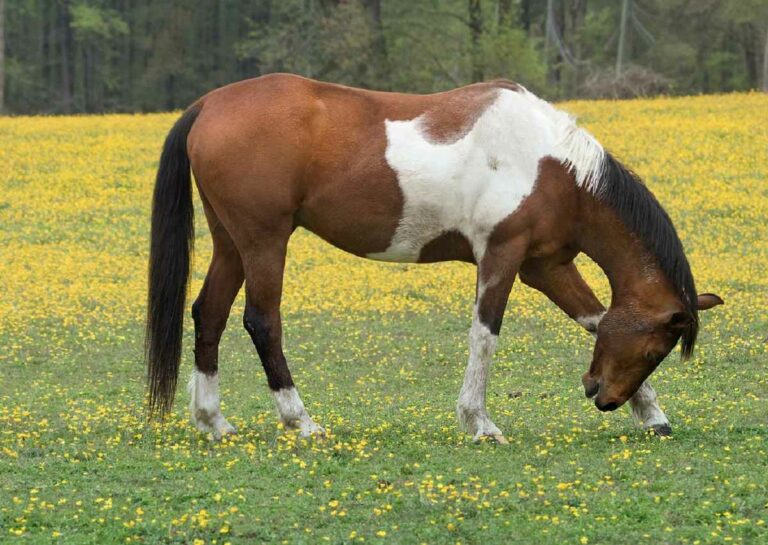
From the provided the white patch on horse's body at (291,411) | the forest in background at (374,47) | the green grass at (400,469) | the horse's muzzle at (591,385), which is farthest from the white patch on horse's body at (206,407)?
the forest in background at (374,47)

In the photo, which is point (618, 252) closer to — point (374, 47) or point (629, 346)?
point (629, 346)

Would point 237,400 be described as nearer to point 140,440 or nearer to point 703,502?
point 140,440

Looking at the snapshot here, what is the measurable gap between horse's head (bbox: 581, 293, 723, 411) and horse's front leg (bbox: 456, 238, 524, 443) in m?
0.73

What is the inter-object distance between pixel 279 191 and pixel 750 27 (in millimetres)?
50277

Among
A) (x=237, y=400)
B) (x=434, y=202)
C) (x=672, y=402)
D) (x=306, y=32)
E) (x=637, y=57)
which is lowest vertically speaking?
(x=637, y=57)

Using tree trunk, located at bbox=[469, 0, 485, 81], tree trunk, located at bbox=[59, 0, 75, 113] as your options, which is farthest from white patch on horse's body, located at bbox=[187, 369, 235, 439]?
tree trunk, located at bbox=[59, 0, 75, 113]

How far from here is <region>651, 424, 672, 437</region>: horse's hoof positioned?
8.14 m

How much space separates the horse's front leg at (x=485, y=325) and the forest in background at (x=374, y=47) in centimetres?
3054

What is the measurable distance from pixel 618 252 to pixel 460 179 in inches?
46.5

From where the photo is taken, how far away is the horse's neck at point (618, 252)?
803cm

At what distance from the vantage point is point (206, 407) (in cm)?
841

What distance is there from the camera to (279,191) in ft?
26.4

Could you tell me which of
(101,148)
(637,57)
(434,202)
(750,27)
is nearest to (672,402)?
(434,202)

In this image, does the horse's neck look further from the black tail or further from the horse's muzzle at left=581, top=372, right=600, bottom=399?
the black tail
